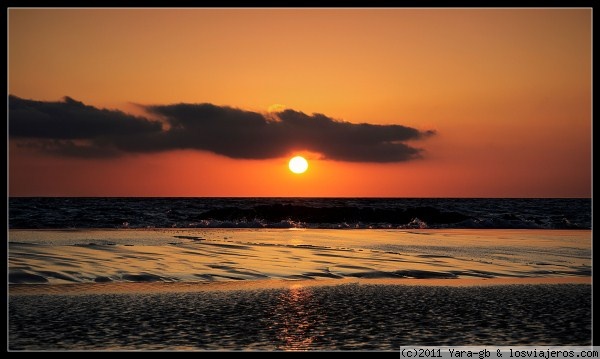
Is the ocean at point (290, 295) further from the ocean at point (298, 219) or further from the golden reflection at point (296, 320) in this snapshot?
the ocean at point (298, 219)

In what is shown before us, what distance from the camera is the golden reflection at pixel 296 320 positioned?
11.7 metres

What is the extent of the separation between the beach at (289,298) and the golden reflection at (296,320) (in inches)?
1.0

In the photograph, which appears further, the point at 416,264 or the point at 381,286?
the point at 416,264

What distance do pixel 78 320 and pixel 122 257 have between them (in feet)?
36.3

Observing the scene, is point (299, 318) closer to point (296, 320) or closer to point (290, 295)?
point (296, 320)

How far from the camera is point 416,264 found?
23.2 meters

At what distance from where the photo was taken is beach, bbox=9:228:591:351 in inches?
473

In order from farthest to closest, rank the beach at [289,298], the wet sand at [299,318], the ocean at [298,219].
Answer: the ocean at [298,219], the beach at [289,298], the wet sand at [299,318]

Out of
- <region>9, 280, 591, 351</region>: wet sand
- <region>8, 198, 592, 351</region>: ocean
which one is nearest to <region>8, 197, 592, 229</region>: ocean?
<region>8, 198, 592, 351</region>: ocean

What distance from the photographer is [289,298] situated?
628 inches

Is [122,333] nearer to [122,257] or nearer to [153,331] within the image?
[153,331]

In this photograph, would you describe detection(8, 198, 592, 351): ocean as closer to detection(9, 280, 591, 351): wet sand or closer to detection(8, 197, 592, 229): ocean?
detection(9, 280, 591, 351): wet sand

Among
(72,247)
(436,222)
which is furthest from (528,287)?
(436,222)

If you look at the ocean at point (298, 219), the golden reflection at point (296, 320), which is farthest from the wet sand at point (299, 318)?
the ocean at point (298, 219)
